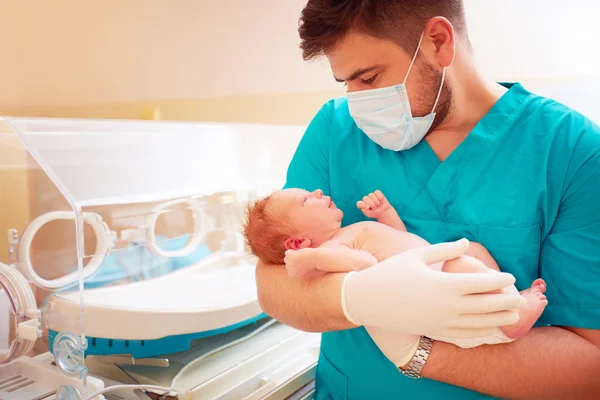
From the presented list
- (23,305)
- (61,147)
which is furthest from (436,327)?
(61,147)

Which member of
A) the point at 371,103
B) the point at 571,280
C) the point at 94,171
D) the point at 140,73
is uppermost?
the point at 140,73

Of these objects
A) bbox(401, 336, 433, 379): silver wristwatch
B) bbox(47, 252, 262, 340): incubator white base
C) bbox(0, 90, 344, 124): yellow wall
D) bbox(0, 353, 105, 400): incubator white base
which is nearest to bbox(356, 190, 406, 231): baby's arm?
bbox(401, 336, 433, 379): silver wristwatch

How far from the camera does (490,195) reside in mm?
1201

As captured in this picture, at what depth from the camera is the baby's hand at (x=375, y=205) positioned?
1.28m

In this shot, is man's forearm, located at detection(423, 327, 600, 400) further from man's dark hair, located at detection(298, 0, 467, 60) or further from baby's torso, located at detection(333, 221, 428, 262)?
man's dark hair, located at detection(298, 0, 467, 60)

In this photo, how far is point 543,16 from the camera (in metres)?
2.40

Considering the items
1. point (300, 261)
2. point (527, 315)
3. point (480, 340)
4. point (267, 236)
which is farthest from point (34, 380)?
point (527, 315)

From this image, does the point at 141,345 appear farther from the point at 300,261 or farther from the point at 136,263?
the point at 300,261

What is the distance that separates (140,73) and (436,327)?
188cm

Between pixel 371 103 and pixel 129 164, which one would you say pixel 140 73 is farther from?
pixel 371 103

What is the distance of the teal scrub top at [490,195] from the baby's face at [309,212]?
0.29 ft

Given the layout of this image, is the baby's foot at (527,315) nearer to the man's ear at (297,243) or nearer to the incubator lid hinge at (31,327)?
the man's ear at (297,243)

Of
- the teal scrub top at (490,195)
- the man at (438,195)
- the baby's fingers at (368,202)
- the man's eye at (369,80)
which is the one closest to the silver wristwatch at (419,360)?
the man at (438,195)

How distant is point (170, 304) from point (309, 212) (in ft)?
1.80
